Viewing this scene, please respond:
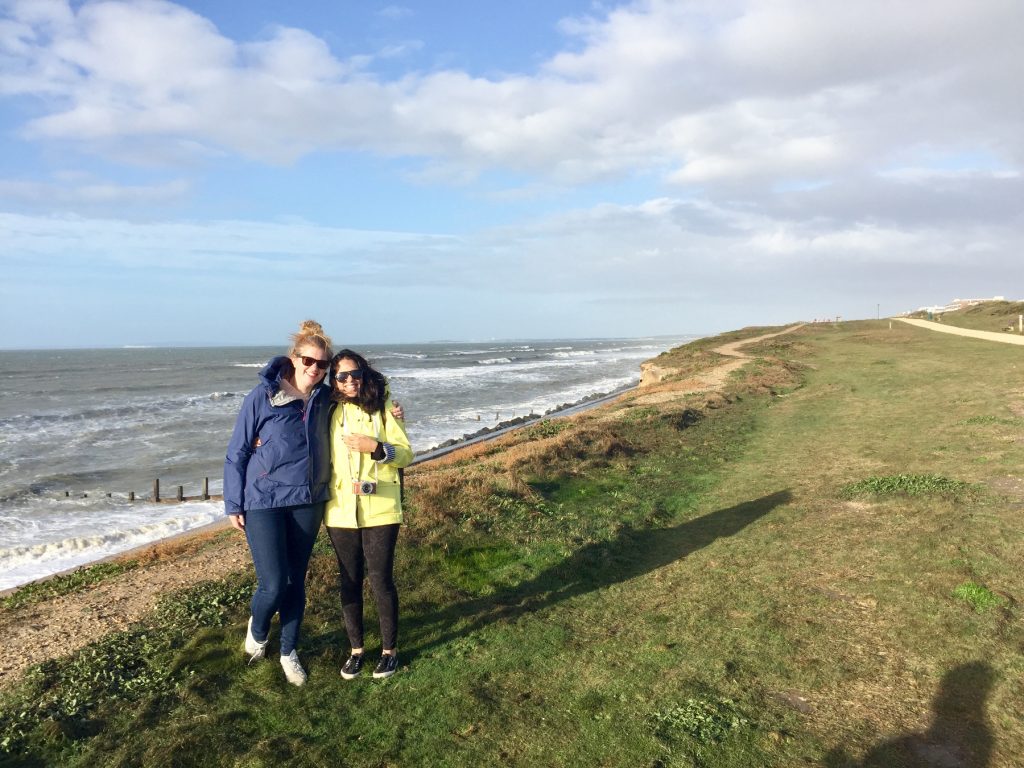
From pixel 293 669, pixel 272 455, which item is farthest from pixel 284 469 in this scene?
pixel 293 669

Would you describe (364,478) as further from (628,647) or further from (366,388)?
(628,647)

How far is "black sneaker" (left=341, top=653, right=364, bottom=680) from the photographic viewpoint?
4.30 metres

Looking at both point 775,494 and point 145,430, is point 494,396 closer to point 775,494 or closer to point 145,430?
point 145,430

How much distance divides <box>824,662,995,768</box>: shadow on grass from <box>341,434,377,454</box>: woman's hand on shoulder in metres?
2.88

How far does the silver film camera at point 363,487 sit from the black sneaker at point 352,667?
3.54 ft

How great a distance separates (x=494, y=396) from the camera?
139ft

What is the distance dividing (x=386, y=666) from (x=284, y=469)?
142 centimetres

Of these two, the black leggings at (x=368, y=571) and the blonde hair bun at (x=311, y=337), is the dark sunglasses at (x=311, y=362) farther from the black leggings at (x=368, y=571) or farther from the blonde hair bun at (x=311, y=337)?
the black leggings at (x=368, y=571)

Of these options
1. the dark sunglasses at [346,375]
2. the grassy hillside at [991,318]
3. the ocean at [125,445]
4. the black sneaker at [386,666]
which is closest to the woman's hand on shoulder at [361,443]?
the dark sunglasses at [346,375]

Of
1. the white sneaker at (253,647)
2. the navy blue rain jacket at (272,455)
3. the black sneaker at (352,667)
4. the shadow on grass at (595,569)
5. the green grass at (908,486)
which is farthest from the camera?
the green grass at (908,486)

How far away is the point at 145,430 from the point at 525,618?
3005 cm

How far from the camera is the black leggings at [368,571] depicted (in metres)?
4.21

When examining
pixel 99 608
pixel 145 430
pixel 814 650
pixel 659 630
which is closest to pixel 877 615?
pixel 814 650

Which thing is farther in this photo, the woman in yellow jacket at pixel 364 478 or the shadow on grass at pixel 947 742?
the woman in yellow jacket at pixel 364 478
